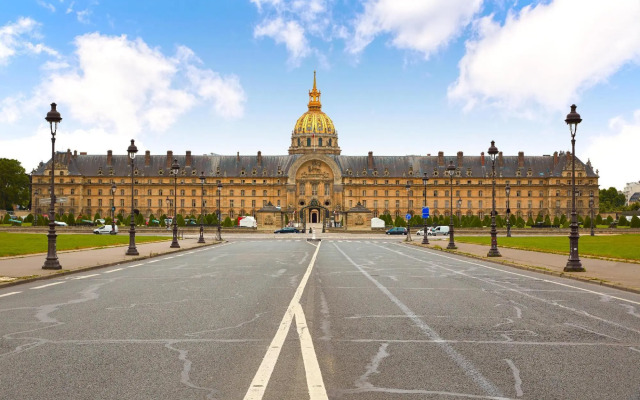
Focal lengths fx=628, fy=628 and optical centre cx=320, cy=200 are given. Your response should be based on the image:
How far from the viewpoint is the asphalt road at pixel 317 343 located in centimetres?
600

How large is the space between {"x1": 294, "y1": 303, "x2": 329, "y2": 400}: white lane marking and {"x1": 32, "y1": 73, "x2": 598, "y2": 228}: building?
405 ft

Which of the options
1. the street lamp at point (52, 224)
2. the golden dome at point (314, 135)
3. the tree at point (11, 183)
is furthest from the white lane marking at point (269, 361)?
the golden dome at point (314, 135)

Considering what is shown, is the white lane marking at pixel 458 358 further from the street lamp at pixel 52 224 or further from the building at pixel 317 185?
the building at pixel 317 185

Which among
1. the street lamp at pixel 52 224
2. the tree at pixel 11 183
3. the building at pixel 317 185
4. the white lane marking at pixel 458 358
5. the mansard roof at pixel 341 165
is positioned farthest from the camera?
the mansard roof at pixel 341 165

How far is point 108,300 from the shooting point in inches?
491

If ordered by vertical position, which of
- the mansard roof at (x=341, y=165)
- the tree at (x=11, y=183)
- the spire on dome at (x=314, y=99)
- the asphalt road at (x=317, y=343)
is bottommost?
the asphalt road at (x=317, y=343)

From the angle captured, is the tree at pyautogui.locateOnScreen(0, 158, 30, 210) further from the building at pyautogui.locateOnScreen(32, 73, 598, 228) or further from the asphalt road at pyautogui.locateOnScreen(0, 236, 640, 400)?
the asphalt road at pyautogui.locateOnScreen(0, 236, 640, 400)

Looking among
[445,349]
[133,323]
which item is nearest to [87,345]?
[133,323]

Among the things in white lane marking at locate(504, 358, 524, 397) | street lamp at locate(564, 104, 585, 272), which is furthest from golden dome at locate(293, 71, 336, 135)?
white lane marking at locate(504, 358, 524, 397)

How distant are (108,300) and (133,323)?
10.4ft

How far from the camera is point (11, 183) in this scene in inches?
4924

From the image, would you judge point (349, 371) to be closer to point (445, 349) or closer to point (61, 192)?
point (445, 349)

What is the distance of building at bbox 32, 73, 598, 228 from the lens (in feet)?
442

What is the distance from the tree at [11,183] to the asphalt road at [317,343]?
11991 cm
